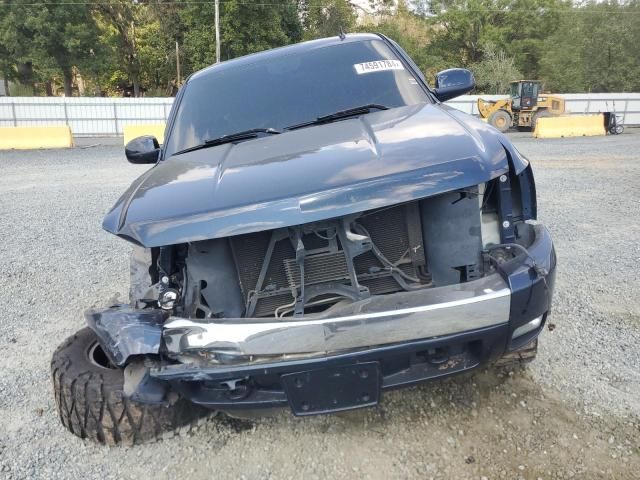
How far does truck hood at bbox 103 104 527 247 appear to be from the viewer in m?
2.01

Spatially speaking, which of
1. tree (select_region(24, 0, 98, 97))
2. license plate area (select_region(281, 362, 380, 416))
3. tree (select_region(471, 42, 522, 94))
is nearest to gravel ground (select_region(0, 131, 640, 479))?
license plate area (select_region(281, 362, 380, 416))

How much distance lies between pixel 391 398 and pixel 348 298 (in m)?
0.82

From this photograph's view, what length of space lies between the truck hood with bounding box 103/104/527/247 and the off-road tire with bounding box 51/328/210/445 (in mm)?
742

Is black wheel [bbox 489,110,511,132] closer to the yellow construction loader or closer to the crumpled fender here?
the yellow construction loader

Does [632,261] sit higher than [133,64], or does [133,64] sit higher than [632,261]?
[133,64]

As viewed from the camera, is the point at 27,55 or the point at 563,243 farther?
the point at 27,55

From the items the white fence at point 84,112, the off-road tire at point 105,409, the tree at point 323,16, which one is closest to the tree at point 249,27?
the tree at point 323,16

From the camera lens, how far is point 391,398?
9.11ft

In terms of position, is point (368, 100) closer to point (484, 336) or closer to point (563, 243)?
point (484, 336)

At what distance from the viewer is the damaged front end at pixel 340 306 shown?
198 cm

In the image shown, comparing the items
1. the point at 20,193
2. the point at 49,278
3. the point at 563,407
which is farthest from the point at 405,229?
the point at 20,193

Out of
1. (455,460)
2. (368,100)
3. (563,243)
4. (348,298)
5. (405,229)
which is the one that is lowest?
(455,460)

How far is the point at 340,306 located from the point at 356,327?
0.20 meters

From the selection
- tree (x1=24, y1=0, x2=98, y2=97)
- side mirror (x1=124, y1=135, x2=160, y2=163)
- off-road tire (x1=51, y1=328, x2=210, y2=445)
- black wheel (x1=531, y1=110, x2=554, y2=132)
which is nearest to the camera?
off-road tire (x1=51, y1=328, x2=210, y2=445)
